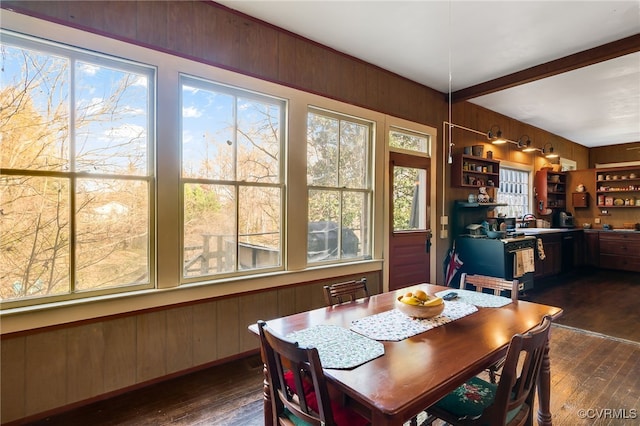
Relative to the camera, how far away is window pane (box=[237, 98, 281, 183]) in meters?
2.91

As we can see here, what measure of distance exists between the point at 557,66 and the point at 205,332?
4.61 m

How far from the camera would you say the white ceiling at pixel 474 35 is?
2691 millimetres

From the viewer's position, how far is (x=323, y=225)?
3465 millimetres

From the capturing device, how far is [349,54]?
357 cm

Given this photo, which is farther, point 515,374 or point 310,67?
point 310,67

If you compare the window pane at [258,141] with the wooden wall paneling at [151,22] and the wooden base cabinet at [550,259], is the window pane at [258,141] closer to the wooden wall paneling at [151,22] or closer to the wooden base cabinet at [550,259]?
the wooden wall paneling at [151,22]

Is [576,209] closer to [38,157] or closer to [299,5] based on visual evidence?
[299,5]

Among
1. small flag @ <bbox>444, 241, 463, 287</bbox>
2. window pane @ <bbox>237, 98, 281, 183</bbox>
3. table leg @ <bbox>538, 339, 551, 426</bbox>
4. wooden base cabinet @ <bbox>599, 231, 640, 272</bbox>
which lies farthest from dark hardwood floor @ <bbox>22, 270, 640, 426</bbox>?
wooden base cabinet @ <bbox>599, 231, 640, 272</bbox>

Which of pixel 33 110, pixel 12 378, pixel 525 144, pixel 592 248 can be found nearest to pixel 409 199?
pixel 525 144

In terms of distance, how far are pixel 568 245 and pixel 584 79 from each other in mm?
3846

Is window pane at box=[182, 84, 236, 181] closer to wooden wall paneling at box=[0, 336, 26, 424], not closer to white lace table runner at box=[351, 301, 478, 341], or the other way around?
wooden wall paneling at box=[0, 336, 26, 424]

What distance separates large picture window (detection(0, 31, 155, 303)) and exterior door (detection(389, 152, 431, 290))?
2.78 meters

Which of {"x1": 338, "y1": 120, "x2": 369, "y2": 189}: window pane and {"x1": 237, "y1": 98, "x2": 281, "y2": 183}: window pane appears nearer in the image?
{"x1": 237, "y1": 98, "x2": 281, "y2": 183}: window pane

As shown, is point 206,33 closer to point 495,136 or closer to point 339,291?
point 339,291
